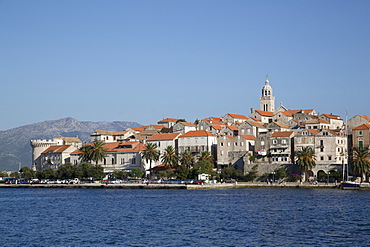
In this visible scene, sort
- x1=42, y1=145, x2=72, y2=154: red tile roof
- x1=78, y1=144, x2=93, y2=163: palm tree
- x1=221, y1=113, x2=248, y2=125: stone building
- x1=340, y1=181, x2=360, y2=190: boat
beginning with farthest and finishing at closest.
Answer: x1=221, y1=113, x2=248, y2=125: stone building
x1=42, y1=145, x2=72, y2=154: red tile roof
x1=78, y1=144, x2=93, y2=163: palm tree
x1=340, y1=181, x2=360, y2=190: boat

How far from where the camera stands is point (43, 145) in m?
151

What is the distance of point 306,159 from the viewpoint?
105250 mm

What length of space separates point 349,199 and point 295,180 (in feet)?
105

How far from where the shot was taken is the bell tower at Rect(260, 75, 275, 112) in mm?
162125

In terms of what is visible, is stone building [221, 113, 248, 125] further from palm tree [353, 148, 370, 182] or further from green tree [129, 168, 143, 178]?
palm tree [353, 148, 370, 182]

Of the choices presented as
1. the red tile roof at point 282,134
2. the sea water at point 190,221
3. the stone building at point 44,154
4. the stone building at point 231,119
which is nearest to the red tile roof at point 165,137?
the stone building at point 231,119

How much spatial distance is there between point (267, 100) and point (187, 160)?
5189 cm

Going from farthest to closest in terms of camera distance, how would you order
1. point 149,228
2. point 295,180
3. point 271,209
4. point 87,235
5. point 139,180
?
1. point 139,180
2. point 295,180
3. point 271,209
4. point 149,228
5. point 87,235

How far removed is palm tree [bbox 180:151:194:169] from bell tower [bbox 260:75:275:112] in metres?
48.9

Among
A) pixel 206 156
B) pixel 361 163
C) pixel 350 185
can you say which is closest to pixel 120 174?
pixel 206 156

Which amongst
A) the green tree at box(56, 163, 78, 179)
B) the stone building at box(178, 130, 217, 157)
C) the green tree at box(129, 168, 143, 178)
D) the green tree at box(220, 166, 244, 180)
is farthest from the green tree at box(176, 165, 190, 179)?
the green tree at box(56, 163, 78, 179)

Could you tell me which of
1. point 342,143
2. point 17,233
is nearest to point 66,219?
point 17,233

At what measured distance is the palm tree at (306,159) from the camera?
345 ft

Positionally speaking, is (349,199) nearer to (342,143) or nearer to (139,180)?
(342,143)
